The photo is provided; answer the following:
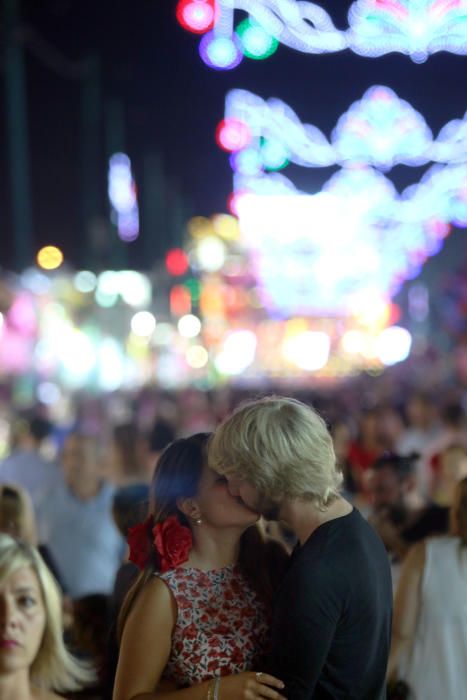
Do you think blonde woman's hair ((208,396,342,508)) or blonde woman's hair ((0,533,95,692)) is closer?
blonde woman's hair ((208,396,342,508))

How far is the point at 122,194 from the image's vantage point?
52219 millimetres

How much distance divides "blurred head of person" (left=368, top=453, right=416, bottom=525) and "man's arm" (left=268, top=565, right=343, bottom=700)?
362cm

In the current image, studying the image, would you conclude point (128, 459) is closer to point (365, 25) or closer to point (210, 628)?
point (365, 25)

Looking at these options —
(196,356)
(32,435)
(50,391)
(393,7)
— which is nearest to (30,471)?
(32,435)

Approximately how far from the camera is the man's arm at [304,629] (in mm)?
3373

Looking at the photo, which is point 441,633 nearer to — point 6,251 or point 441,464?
point 441,464

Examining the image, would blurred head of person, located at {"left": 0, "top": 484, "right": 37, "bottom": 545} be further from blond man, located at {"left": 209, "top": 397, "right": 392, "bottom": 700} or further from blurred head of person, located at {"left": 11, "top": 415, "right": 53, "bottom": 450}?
blurred head of person, located at {"left": 11, "top": 415, "right": 53, "bottom": 450}

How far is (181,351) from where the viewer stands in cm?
7388

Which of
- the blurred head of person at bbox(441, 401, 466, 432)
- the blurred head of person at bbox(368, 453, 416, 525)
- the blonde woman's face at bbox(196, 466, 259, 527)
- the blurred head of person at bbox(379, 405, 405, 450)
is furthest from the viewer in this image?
the blurred head of person at bbox(441, 401, 466, 432)

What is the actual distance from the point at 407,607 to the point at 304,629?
1.86 m

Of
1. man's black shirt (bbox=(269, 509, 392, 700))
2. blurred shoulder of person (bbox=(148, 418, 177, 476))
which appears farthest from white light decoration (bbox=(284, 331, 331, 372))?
man's black shirt (bbox=(269, 509, 392, 700))

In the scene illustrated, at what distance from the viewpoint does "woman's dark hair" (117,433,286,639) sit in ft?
12.2

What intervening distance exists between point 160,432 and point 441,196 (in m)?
7.44

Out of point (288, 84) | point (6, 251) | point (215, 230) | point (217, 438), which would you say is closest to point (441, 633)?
point (217, 438)
